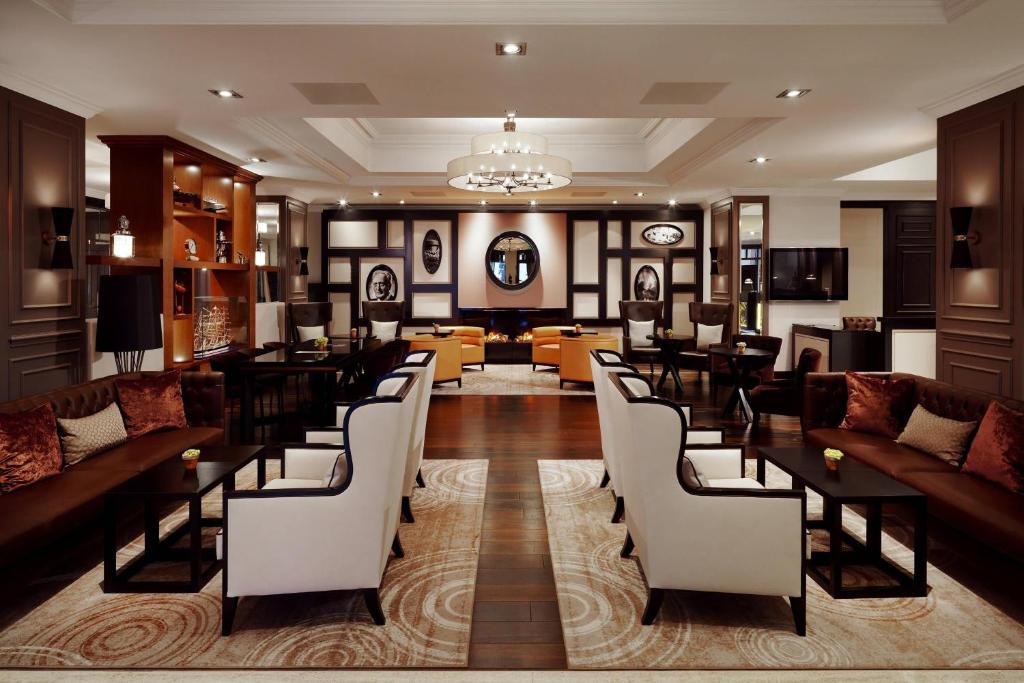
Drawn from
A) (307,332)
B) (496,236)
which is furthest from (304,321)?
(496,236)

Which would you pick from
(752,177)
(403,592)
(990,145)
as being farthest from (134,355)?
(752,177)

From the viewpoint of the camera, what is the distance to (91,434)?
3859mm

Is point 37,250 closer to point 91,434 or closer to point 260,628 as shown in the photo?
point 91,434

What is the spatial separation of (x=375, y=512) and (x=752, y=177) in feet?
24.5

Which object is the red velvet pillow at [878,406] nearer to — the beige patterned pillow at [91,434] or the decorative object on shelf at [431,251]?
the beige patterned pillow at [91,434]

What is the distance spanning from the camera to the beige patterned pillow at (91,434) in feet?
12.2

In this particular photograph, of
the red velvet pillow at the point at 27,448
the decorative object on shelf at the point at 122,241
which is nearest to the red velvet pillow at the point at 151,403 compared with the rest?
the red velvet pillow at the point at 27,448

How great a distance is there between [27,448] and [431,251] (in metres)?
8.68

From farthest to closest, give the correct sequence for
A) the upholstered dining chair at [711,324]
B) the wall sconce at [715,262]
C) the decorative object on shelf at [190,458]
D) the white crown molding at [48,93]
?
1. the wall sconce at [715,262]
2. the upholstered dining chair at [711,324]
3. the white crown molding at [48,93]
4. the decorative object on shelf at [190,458]

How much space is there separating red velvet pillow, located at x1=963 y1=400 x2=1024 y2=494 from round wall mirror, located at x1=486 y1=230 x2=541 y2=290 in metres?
8.57

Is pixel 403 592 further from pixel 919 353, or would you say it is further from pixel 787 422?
pixel 919 353

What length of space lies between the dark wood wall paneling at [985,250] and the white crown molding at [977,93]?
1.9 inches

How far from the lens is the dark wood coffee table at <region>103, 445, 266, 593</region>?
2875mm

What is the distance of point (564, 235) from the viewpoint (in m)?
11.7
